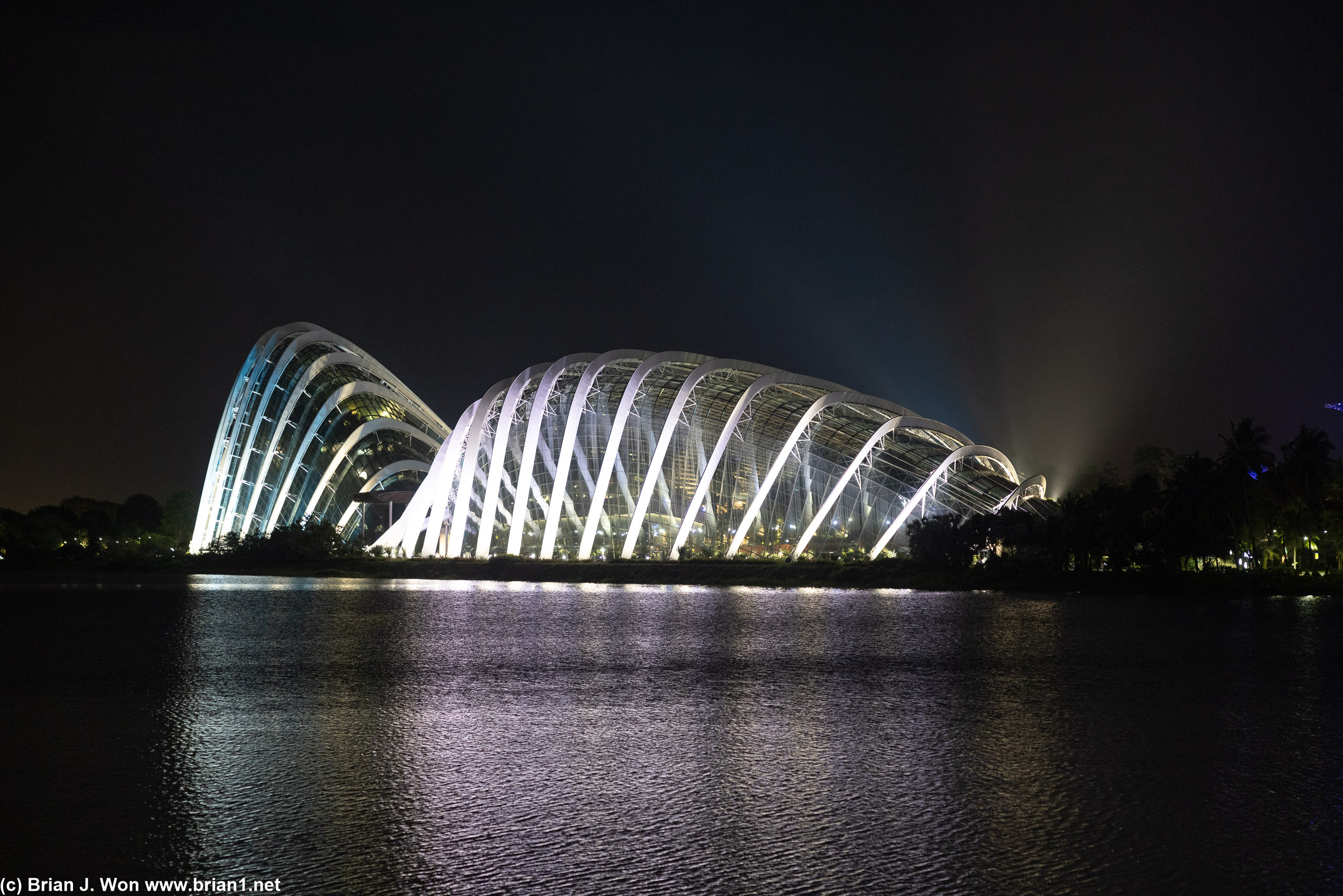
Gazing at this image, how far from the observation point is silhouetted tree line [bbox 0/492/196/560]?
97250mm

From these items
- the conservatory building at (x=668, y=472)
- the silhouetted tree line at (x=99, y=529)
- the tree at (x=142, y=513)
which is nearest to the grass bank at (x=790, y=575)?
the conservatory building at (x=668, y=472)

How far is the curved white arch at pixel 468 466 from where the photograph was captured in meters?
72.1

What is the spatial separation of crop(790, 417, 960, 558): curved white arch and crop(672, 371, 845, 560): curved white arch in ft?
14.2

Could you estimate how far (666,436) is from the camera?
64.9 metres

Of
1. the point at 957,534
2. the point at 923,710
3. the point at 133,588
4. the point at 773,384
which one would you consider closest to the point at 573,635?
the point at 923,710

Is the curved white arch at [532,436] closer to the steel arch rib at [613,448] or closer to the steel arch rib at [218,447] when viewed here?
the steel arch rib at [613,448]

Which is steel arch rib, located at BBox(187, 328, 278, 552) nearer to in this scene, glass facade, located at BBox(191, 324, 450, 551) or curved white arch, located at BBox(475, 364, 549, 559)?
glass facade, located at BBox(191, 324, 450, 551)

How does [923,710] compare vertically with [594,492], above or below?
below

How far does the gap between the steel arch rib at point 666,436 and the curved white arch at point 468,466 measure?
11792mm

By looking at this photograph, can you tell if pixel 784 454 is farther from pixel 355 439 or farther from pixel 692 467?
pixel 355 439

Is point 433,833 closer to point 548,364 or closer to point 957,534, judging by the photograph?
point 957,534

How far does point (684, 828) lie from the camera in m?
7.61

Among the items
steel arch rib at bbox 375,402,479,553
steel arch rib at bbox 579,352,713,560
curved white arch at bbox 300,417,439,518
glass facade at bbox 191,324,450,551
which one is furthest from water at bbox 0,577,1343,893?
curved white arch at bbox 300,417,439,518

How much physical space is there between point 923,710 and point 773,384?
57.2 meters
